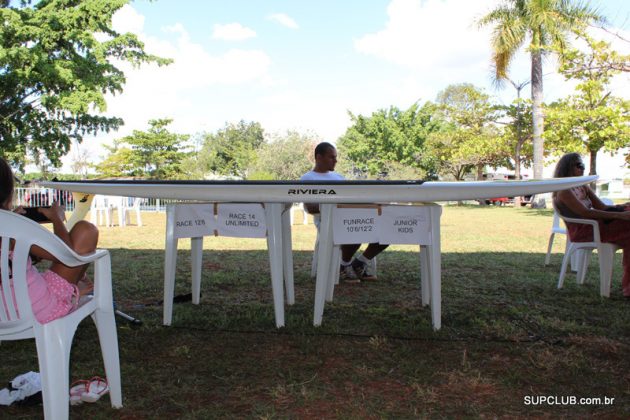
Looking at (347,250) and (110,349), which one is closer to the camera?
(110,349)

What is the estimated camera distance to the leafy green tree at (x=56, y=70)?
52.6 feet

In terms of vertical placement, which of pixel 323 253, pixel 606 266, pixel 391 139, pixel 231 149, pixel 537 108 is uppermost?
pixel 231 149

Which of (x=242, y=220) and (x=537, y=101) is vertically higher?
(x=537, y=101)

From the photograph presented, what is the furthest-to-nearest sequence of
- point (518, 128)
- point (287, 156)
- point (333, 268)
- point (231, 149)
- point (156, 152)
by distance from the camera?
1. point (231, 149)
2. point (287, 156)
3. point (156, 152)
4. point (518, 128)
5. point (333, 268)

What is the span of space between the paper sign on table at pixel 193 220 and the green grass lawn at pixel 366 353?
1.87 ft

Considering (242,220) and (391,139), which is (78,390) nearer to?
(242,220)

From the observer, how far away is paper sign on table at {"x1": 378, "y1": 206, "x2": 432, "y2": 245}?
9.72 feet

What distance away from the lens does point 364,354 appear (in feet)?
8.65

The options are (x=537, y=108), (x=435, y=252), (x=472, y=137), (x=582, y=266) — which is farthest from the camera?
(x=472, y=137)

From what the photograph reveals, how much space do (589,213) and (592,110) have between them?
41.9 ft

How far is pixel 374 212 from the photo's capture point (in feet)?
9.84

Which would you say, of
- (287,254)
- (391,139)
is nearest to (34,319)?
(287,254)

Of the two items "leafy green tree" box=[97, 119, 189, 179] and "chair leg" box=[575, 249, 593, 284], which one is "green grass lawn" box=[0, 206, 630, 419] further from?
"leafy green tree" box=[97, 119, 189, 179]

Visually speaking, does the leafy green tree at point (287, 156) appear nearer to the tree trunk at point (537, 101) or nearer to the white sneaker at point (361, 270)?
the tree trunk at point (537, 101)
